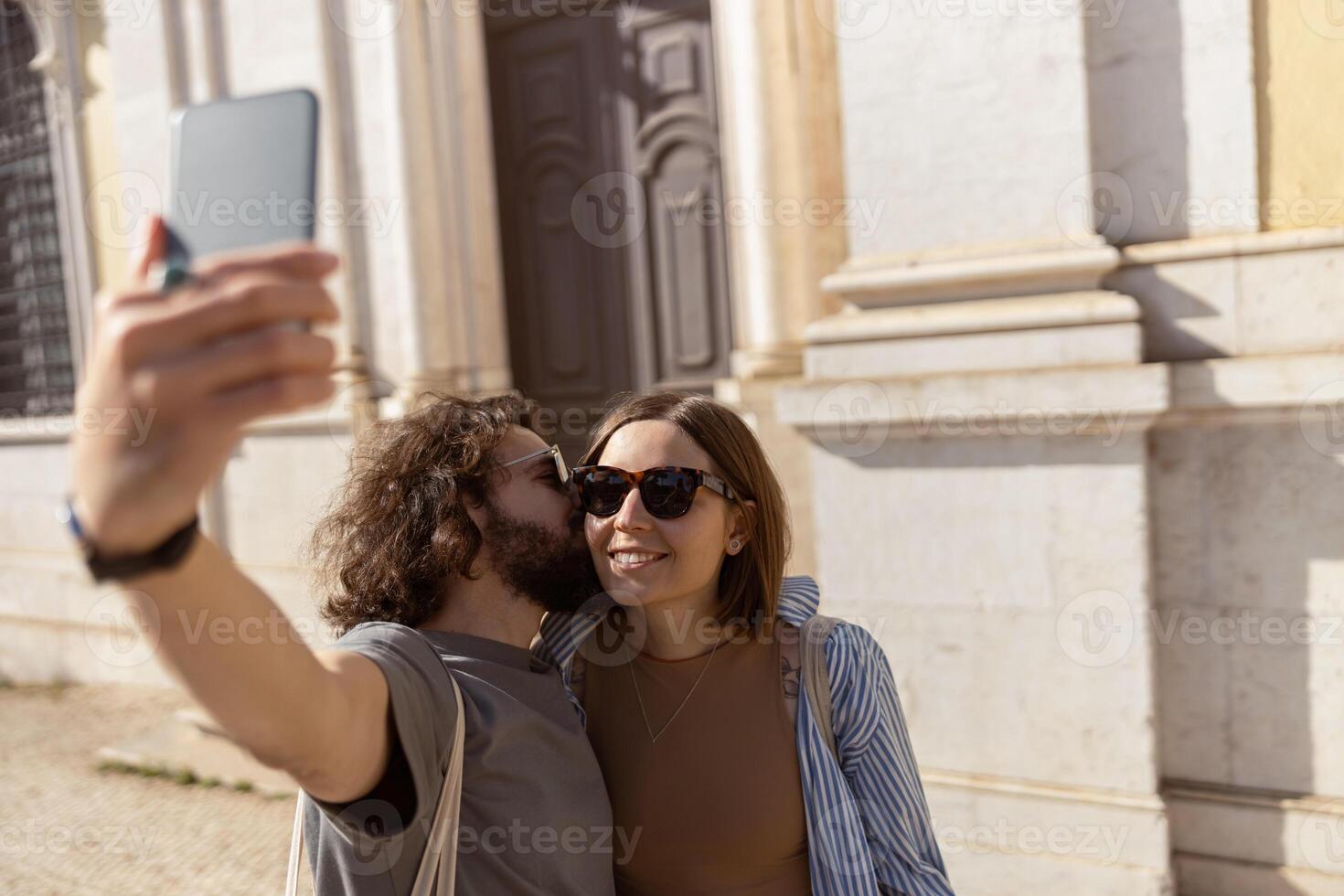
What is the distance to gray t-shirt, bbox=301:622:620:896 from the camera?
1.43 metres

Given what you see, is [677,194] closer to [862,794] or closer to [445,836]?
[862,794]

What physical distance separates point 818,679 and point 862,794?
217mm

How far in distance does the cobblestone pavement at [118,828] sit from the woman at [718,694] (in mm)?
3011

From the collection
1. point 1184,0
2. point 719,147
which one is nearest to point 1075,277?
point 1184,0

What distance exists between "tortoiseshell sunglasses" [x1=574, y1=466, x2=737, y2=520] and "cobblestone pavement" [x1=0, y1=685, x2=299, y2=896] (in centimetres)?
316

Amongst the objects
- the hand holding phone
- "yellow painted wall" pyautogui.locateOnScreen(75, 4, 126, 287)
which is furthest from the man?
"yellow painted wall" pyautogui.locateOnScreen(75, 4, 126, 287)

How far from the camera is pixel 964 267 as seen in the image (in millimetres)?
3787

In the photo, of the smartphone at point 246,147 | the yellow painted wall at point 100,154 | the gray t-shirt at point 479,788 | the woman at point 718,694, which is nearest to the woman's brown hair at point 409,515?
the gray t-shirt at point 479,788

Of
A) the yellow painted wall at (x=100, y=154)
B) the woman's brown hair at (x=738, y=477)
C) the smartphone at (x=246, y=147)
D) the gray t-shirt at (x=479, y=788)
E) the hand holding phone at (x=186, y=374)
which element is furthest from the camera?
the yellow painted wall at (x=100, y=154)

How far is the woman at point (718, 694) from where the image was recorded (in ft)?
6.18

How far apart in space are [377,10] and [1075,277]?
4.22 metres

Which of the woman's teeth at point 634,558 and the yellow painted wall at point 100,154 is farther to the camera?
the yellow painted wall at point 100,154

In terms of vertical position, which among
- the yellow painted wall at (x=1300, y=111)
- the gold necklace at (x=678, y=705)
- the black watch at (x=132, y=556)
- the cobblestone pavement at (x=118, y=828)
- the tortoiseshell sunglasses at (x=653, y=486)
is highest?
the yellow painted wall at (x=1300, y=111)

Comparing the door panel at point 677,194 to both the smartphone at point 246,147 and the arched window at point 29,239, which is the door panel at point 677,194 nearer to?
the smartphone at point 246,147
